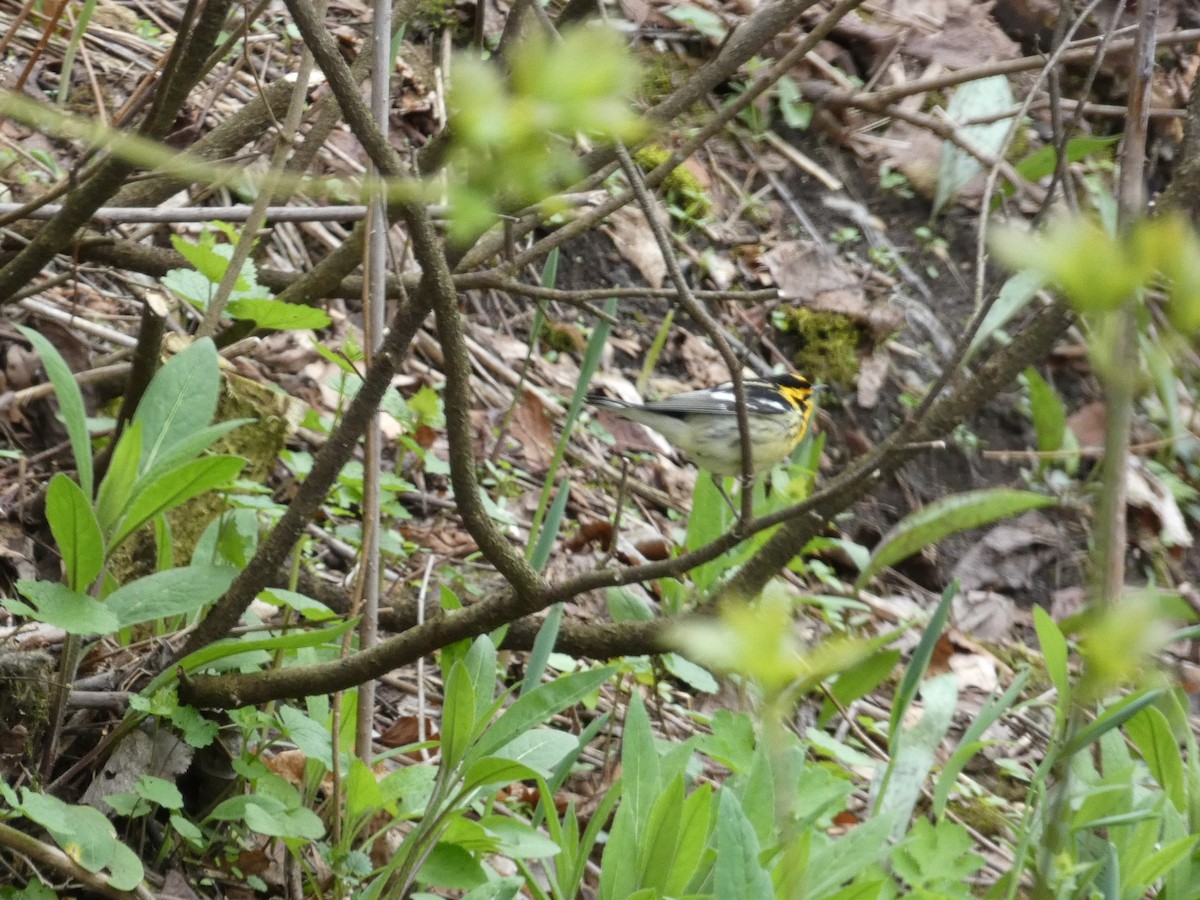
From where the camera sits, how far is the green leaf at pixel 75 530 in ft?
5.69

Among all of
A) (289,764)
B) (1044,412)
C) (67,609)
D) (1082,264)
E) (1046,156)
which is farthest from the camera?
(1046,156)

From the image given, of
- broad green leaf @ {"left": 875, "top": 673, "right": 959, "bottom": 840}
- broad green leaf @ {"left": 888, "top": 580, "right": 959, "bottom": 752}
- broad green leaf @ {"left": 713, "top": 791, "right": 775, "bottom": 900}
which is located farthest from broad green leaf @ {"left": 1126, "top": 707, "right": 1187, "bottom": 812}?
broad green leaf @ {"left": 713, "top": 791, "right": 775, "bottom": 900}

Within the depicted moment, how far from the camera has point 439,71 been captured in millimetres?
4637

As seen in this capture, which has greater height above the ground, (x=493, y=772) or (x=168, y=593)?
(x=168, y=593)

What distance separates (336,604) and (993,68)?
5.71 ft

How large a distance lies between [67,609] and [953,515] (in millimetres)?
1382

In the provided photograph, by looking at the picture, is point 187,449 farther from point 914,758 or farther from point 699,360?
point 699,360

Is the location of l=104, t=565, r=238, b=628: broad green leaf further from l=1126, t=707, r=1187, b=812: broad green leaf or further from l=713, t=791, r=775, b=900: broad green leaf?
l=1126, t=707, r=1187, b=812: broad green leaf

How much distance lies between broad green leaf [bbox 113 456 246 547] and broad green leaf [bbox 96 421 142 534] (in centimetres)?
2

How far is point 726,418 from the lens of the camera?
4.43 m

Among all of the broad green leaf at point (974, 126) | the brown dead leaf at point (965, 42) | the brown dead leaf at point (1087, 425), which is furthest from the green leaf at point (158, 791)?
the brown dead leaf at point (965, 42)

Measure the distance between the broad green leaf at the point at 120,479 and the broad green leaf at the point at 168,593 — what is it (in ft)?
0.36

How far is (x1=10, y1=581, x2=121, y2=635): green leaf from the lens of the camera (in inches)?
67.2

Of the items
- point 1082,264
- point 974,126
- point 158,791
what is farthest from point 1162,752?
point 974,126
